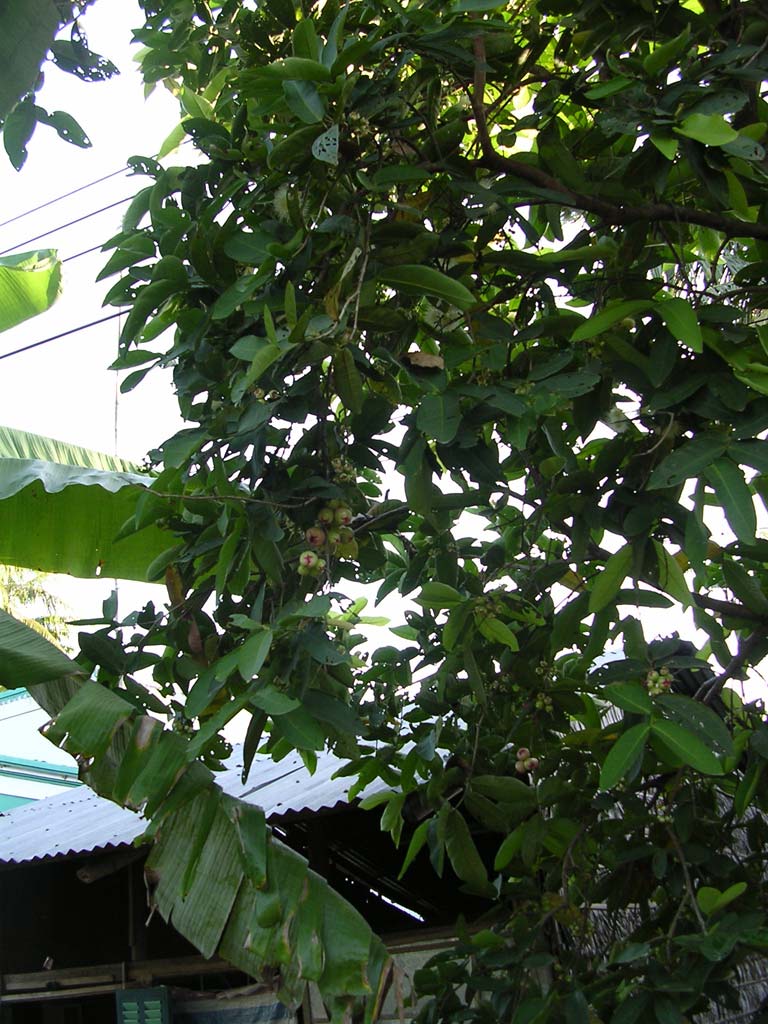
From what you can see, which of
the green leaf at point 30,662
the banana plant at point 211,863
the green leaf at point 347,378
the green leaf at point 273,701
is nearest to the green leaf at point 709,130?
the green leaf at point 347,378

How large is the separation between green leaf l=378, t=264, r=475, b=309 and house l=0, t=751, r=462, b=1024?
7.98 feet

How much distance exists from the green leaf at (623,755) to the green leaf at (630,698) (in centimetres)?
4

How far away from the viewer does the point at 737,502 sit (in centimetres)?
181

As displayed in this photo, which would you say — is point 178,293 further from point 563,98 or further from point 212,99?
point 563,98

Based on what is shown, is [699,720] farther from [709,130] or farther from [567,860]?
[709,130]

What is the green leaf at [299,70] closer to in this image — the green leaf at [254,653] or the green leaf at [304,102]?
the green leaf at [304,102]

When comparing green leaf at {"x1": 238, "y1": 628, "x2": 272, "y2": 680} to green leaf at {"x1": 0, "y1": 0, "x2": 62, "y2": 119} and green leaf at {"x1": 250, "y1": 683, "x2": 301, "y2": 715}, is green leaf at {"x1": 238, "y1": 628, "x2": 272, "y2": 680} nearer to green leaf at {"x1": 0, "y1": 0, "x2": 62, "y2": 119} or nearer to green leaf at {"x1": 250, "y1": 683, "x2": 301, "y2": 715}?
green leaf at {"x1": 250, "y1": 683, "x2": 301, "y2": 715}

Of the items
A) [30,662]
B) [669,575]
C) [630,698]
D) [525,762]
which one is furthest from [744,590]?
[30,662]

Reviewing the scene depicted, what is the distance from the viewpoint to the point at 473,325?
7.32ft

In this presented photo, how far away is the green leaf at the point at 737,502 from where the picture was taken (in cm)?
180

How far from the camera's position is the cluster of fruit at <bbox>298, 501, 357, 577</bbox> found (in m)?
2.11

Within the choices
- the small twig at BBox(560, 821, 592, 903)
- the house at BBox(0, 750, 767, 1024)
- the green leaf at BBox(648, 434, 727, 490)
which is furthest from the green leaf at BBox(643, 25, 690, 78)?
the house at BBox(0, 750, 767, 1024)

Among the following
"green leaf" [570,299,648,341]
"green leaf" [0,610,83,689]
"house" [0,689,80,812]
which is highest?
"green leaf" [570,299,648,341]

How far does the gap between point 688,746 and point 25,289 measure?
387cm
